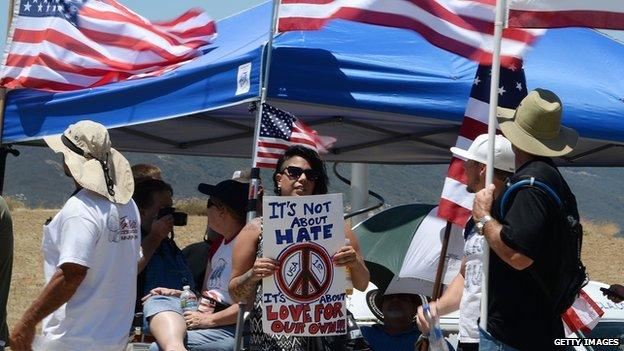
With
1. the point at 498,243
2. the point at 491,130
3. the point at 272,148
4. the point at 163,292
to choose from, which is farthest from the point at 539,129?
the point at 163,292

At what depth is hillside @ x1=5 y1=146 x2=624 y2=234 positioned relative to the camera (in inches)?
2333


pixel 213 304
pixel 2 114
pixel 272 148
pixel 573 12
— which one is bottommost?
pixel 213 304

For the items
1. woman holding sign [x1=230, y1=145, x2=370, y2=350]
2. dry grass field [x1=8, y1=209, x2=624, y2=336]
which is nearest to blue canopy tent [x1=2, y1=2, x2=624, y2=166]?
woman holding sign [x1=230, y1=145, x2=370, y2=350]

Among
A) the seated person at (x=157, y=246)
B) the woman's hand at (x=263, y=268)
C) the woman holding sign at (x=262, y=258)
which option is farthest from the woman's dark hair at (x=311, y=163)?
the seated person at (x=157, y=246)

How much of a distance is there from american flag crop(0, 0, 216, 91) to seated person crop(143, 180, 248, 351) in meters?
0.95

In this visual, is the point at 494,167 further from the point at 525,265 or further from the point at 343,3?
the point at 343,3

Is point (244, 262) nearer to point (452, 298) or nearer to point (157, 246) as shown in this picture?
point (452, 298)

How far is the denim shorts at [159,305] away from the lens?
6.51 metres

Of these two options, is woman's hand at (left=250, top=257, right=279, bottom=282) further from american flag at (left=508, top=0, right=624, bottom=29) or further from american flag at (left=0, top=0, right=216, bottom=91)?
american flag at (left=0, top=0, right=216, bottom=91)

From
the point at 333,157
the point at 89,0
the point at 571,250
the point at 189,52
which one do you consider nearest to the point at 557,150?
the point at 571,250

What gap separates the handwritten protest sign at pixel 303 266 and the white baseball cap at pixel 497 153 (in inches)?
26.2

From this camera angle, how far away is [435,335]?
5473 mm

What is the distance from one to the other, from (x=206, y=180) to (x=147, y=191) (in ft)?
170

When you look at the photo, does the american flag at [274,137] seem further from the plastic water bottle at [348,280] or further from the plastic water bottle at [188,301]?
the plastic water bottle at [188,301]
